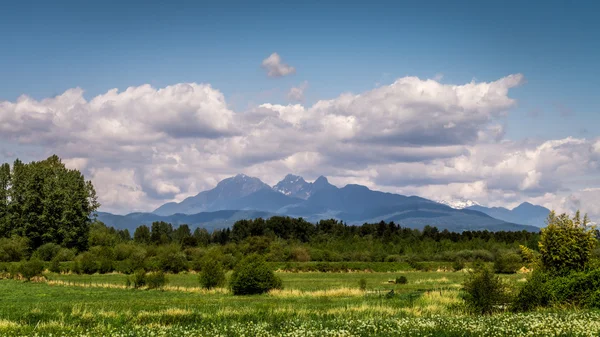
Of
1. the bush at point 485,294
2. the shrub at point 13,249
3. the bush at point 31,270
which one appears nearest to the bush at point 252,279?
the bush at point 485,294

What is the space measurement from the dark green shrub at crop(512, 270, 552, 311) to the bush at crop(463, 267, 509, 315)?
76cm

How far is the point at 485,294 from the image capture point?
3191cm

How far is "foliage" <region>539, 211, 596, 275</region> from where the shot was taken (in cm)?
3559

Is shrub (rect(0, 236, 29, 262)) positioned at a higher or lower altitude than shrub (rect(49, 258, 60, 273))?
higher

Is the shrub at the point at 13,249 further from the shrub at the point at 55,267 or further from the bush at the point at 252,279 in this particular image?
the bush at the point at 252,279

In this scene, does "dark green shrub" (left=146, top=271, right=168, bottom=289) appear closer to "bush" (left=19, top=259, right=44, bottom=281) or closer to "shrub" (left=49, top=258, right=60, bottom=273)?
"bush" (left=19, top=259, right=44, bottom=281)

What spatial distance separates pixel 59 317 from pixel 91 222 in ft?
324

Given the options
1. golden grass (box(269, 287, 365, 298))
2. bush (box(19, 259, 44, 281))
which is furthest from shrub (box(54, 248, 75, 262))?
golden grass (box(269, 287, 365, 298))

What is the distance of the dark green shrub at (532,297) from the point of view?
3206 cm

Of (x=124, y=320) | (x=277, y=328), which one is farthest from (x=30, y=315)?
(x=277, y=328)

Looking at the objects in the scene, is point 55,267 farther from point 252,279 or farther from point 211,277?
point 252,279

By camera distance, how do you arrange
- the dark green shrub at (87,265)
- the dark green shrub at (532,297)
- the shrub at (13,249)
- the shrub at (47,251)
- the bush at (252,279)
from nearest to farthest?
the dark green shrub at (532,297) → the bush at (252,279) → the dark green shrub at (87,265) → the shrub at (13,249) → the shrub at (47,251)

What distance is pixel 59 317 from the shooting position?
28422 mm

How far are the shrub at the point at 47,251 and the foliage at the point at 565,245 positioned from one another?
9419cm
